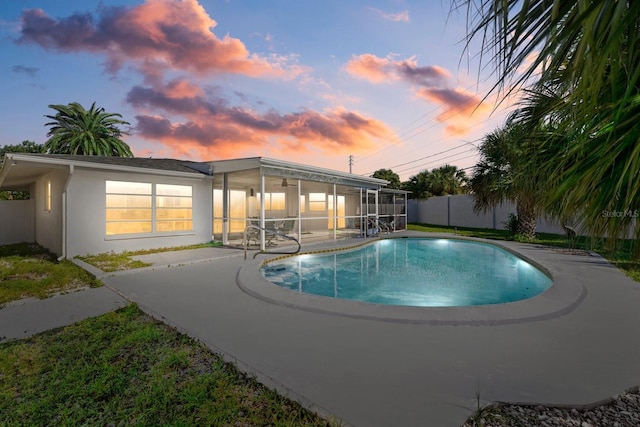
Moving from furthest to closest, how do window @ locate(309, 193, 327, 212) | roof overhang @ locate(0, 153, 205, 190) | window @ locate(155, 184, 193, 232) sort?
window @ locate(309, 193, 327, 212), window @ locate(155, 184, 193, 232), roof overhang @ locate(0, 153, 205, 190)

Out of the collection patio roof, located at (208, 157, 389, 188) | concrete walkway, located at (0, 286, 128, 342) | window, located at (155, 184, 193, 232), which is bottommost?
concrete walkway, located at (0, 286, 128, 342)

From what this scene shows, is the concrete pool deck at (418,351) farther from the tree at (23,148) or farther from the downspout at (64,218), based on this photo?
the tree at (23,148)

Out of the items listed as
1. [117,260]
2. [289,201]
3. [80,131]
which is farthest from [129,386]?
[80,131]

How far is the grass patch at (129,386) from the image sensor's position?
227 centimetres

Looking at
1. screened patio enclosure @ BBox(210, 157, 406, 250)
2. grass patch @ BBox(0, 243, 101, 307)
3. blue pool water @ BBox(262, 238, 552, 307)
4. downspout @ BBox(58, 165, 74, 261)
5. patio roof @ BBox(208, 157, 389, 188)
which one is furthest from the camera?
screened patio enclosure @ BBox(210, 157, 406, 250)

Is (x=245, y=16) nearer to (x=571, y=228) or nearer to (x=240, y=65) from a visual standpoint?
(x=240, y=65)

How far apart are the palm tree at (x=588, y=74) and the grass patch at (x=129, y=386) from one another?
217 centimetres

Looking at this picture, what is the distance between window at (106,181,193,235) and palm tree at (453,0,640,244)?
11.5 m

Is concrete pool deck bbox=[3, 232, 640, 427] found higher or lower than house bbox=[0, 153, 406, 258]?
lower

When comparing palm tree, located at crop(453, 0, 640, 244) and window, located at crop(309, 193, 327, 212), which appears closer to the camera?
palm tree, located at crop(453, 0, 640, 244)

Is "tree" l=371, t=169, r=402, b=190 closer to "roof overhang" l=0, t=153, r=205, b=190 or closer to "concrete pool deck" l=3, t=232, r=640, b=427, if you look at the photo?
"roof overhang" l=0, t=153, r=205, b=190

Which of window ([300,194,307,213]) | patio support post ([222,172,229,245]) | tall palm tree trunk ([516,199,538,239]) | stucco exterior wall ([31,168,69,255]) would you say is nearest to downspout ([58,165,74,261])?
stucco exterior wall ([31,168,69,255])

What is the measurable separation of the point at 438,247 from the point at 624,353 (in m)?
10.9

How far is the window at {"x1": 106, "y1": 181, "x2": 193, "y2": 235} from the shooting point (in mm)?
10109
